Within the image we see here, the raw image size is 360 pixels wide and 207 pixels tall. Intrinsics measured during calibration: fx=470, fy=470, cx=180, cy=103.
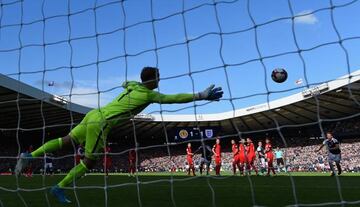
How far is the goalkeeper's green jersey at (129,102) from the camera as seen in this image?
512cm

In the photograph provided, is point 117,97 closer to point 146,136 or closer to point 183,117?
point 183,117

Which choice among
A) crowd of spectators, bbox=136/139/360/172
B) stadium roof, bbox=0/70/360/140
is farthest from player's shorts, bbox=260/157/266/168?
crowd of spectators, bbox=136/139/360/172

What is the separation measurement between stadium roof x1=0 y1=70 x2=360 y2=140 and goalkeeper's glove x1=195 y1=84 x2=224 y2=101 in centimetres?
1378

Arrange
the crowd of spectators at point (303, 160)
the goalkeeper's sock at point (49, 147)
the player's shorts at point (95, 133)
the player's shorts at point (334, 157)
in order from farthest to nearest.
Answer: the crowd of spectators at point (303, 160) < the player's shorts at point (334, 157) < the goalkeeper's sock at point (49, 147) < the player's shorts at point (95, 133)

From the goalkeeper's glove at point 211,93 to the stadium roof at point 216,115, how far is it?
13.8 metres

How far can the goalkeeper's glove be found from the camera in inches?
183

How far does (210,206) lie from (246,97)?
1810 millimetres

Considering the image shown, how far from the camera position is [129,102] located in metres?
5.35

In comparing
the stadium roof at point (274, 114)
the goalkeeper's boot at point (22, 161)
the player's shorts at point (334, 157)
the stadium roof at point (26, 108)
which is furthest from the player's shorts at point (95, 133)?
the stadium roof at point (274, 114)

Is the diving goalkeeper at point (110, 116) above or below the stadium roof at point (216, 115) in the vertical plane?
below

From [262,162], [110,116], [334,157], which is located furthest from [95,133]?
[262,162]

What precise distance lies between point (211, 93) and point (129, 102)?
1139 millimetres

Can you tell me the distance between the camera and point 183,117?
1533 inches

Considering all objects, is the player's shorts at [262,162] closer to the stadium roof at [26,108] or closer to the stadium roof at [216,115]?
the stadium roof at [216,115]
